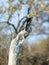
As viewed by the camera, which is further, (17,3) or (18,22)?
(18,22)

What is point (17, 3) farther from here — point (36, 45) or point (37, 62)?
point (36, 45)

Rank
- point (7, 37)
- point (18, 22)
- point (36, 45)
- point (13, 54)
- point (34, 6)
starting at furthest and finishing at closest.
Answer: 1. point (36, 45)
2. point (7, 37)
3. point (18, 22)
4. point (34, 6)
5. point (13, 54)

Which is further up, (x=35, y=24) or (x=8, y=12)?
(x=8, y=12)

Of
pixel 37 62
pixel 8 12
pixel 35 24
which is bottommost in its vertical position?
pixel 37 62

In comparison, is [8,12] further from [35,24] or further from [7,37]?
[7,37]

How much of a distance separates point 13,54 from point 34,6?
15.2 feet

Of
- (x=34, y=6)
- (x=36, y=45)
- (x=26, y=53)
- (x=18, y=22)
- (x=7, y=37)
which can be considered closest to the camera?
(x=34, y=6)

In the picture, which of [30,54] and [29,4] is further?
[30,54]

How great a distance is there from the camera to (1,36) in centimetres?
2467

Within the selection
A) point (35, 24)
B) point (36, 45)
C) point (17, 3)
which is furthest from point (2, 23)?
point (36, 45)

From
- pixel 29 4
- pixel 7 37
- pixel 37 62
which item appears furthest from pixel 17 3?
pixel 37 62

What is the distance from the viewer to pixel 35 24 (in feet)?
60.8

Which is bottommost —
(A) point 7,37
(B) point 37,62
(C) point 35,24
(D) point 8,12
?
(B) point 37,62

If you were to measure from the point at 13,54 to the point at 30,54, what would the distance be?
17.4 m
